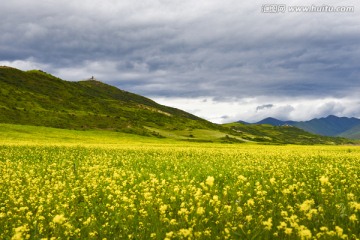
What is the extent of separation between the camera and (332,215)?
7.86 m

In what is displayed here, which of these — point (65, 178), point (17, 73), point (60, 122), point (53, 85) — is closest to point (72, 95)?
point (53, 85)

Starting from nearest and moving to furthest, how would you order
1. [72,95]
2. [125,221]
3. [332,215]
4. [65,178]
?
[332,215], [125,221], [65,178], [72,95]

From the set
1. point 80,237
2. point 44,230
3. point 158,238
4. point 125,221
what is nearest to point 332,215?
point 158,238

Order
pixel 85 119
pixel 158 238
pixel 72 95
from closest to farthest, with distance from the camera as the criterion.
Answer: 1. pixel 158 238
2. pixel 85 119
3. pixel 72 95

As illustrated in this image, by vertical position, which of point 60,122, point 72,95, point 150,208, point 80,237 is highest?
point 72,95

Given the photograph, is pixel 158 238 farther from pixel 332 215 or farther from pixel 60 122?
pixel 60 122

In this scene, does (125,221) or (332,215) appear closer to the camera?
(332,215)

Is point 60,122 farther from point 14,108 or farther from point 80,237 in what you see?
point 80,237

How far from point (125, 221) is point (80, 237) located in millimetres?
1140

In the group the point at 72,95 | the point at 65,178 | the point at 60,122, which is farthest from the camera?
the point at 72,95

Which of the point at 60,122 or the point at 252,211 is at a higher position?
the point at 60,122

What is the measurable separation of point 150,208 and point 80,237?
182 cm

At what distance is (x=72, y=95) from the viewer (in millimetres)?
188375

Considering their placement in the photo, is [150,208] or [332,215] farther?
[150,208]
